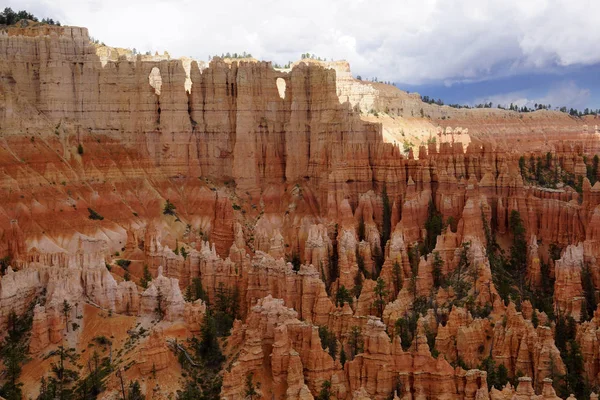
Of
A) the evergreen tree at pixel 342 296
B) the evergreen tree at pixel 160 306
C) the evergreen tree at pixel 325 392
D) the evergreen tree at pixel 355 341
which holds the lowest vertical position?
the evergreen tree at pixel 325 392

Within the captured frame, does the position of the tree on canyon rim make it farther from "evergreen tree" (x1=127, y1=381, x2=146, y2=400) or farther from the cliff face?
"evergreen tree" (x1=127, y1=381, x2=146, y2=400)

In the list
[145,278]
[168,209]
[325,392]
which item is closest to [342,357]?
[325,392]

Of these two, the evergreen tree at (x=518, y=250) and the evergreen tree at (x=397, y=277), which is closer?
the evergreen tree at (x=518, y=250)

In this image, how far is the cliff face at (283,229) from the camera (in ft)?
141

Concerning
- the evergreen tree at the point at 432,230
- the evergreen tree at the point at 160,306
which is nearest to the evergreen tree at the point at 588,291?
the evergreen tree at the point at 432,230

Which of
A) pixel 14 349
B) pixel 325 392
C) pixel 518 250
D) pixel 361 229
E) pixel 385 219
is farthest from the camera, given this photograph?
pixel 385 219

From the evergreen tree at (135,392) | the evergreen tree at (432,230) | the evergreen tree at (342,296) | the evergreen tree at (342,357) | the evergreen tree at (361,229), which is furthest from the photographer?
the evergreen tree at (361,229)

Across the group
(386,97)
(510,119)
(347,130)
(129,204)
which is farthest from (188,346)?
(510,119)

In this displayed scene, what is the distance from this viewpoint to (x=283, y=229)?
220ft

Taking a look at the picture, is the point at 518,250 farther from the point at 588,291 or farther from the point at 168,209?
the point at 168,209

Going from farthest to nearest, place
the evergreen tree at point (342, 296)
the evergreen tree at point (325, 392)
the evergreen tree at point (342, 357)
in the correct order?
the evergreen tree at point (342, 296) < the evergreen tree at point (342, 357) < the evergreen tree at point (325, 392)

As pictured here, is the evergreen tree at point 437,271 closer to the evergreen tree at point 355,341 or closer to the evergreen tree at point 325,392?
the evergreen tree at point 355,341

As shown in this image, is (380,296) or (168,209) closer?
(380,296)

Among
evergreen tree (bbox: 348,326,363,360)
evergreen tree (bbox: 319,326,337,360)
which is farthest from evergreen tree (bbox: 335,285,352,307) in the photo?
evergreen tree (bbox: 348,326,363,360)
